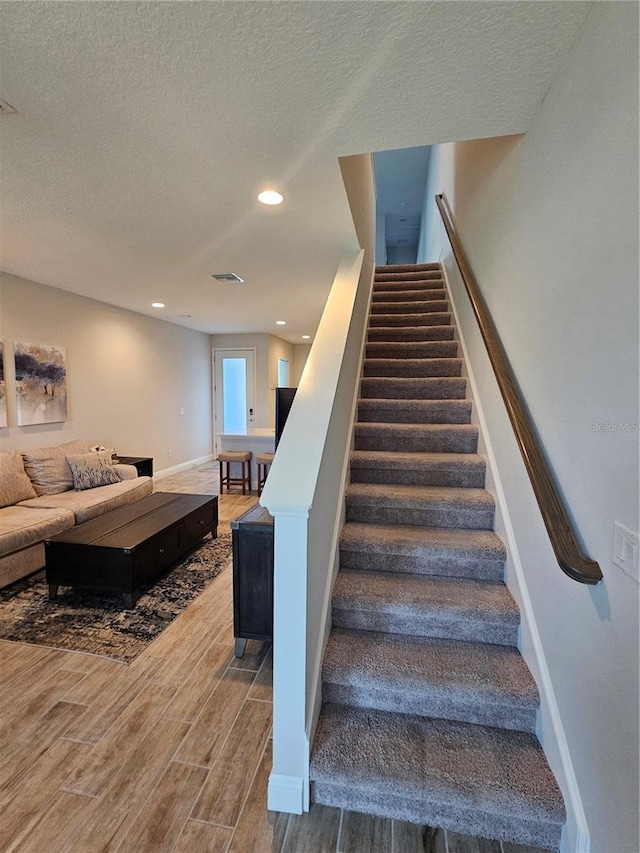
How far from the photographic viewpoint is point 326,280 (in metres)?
4.03

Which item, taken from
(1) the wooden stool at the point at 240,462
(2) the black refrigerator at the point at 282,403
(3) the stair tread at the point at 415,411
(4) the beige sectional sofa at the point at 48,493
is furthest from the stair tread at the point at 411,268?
(4) the beige sectional sofa at the point at 48,493

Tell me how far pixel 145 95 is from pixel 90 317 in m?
4.02

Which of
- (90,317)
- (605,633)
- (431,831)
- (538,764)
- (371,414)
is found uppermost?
(90,317)

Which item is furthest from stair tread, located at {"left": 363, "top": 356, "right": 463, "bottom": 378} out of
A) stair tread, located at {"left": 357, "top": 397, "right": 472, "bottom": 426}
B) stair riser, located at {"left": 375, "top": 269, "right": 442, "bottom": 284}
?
stair riser, located at {"left": 375, "top": 269, "right": 442, "bottom": 284}

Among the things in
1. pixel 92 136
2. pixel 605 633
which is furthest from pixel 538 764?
pixel 92 136

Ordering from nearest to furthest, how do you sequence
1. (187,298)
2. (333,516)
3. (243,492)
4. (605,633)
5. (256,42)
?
(605,633) → (256,42) → (333,516) → (187,298) → (243,492)

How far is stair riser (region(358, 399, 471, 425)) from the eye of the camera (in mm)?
2791

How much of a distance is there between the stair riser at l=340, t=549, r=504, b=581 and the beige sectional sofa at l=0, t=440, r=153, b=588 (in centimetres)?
242

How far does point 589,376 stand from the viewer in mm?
1141

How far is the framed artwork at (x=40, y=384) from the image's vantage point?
3885mm

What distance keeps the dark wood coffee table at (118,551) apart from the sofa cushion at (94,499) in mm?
349

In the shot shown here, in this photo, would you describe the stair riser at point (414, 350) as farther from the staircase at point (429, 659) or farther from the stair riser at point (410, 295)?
the stair riser at point (410, 295)

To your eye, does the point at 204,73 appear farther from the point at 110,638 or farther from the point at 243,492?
the point at 243,492

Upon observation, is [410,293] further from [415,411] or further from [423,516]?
[423,516]
